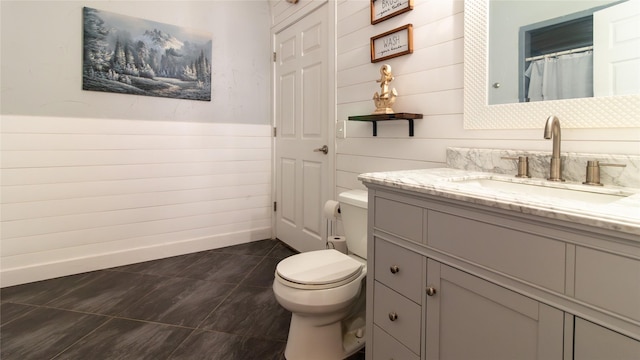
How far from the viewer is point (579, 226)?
668mm

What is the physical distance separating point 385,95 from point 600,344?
1.39m

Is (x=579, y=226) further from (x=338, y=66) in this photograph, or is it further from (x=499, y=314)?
(x=338, y=66)

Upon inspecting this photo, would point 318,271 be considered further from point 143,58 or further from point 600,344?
point 143,58

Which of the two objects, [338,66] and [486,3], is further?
[338,66]

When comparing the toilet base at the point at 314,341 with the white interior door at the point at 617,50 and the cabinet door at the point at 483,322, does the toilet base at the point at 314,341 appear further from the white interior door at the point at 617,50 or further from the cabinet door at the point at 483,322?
the white interior door at the point at 617,50

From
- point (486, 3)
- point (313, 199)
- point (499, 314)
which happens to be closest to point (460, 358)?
point (499, 314)

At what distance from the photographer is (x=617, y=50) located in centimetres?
105

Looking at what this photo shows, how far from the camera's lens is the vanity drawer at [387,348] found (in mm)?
1120

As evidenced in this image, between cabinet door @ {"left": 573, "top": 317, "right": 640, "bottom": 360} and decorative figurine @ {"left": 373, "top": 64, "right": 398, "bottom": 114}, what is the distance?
51.1 inches

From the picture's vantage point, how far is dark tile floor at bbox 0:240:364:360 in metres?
1.62

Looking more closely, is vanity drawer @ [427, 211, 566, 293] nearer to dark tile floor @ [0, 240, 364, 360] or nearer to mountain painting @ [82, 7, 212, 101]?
dark tile floor @ [0, 240, 364, 360]

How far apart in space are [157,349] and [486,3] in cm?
214

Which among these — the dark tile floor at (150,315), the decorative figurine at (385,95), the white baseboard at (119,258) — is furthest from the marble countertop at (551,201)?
the white baseboard at (119,258)

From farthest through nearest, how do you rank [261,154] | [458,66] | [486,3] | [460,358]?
1. [261,154]
2. [458,66]
3. [486,3]
4. [460,358]
